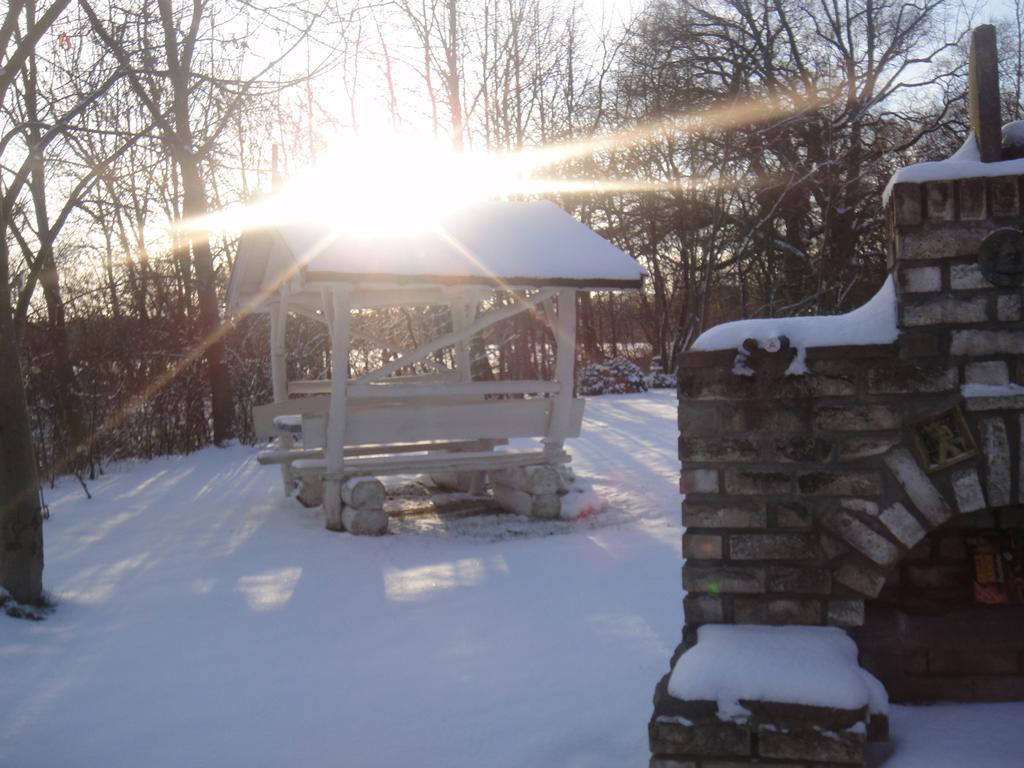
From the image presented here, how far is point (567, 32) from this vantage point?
25219 millimetres

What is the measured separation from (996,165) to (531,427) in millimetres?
5960

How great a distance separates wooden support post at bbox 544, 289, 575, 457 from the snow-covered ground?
33.0 inches

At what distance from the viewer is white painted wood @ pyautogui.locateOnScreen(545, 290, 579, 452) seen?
29.5 ft

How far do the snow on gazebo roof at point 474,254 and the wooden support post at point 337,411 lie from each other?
36 centimetres

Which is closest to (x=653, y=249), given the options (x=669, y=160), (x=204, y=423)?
(x=669, y=160)

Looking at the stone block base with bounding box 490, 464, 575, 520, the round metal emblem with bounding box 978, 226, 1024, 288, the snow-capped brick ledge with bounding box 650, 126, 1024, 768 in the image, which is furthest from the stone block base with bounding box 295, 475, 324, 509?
the round metal emblem with bounding box 978, 226, 1024, 288

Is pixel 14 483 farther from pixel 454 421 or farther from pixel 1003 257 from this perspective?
pixel 1003 257

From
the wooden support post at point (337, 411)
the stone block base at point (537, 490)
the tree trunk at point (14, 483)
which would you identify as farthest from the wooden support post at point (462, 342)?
the tree trunk at point (14, 483)

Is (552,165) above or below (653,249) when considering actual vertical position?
above

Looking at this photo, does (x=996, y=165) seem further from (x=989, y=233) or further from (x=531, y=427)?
(x=531, y=427)

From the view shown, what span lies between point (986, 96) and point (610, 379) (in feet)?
64.5

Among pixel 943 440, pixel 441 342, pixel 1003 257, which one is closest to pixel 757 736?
pixel 943 440

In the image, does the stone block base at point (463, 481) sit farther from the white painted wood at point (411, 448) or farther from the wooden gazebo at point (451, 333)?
the wooden gazebo at point (451, 333)

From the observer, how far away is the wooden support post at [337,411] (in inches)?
324
